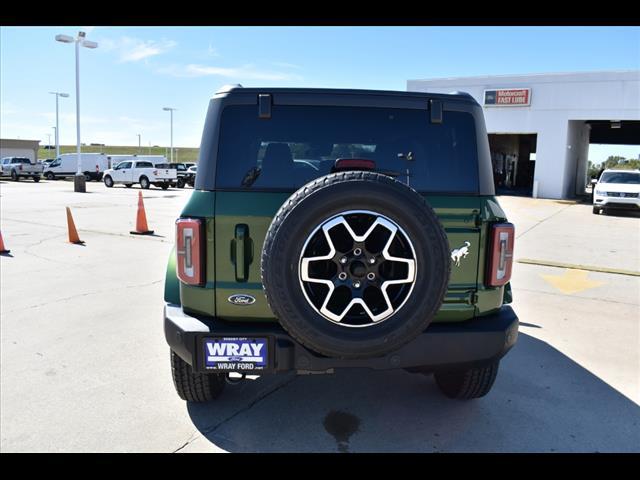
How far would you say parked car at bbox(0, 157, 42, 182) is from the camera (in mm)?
34938

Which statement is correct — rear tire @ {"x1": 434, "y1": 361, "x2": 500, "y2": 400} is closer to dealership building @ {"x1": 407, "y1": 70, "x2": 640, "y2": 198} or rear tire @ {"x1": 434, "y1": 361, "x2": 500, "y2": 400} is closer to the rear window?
the rear window

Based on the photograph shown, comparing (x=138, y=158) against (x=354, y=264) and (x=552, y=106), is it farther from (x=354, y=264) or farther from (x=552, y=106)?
(x=354, y=264)

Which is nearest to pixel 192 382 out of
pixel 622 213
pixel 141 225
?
pixel 141 225

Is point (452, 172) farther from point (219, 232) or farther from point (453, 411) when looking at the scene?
point (453, 411)

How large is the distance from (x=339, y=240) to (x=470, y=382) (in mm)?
1565

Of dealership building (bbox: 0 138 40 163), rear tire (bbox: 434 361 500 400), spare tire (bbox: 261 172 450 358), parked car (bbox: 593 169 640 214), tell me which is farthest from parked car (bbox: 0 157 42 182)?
spare tire (bbox: 261 172 450 358)

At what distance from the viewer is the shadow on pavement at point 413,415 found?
287 centimetres

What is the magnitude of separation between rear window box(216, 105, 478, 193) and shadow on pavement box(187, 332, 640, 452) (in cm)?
146

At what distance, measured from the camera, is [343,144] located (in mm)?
2848

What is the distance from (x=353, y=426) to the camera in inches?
120

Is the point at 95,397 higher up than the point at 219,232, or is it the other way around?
the point at 219,232

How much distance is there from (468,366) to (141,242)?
8.00 meters
